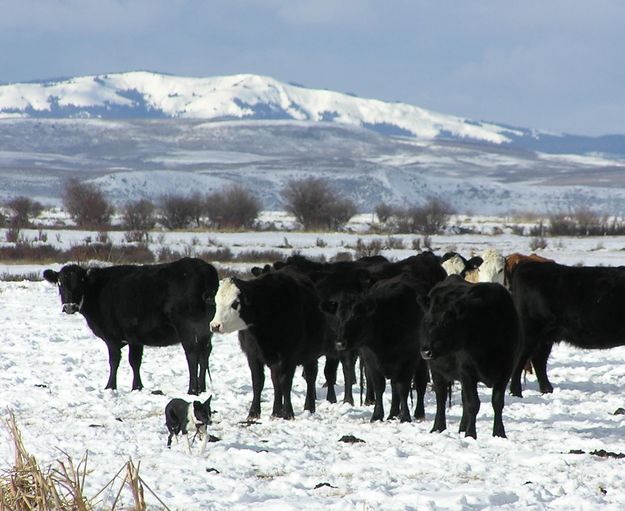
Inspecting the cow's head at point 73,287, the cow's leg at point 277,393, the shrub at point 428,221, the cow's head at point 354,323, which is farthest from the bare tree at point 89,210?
the cow's head at point 354,323

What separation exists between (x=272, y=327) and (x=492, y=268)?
435 cm

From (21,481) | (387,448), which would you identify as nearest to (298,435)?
(387,448)

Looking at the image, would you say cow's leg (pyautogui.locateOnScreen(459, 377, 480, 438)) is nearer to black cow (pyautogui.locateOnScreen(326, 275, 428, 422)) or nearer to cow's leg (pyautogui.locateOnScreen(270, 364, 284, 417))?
black cow (pyautogui.locateOnScreen(326, 275, 428, 422))

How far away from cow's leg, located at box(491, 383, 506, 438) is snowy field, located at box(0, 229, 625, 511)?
177 millimetres

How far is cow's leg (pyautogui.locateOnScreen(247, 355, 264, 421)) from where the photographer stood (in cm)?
1048

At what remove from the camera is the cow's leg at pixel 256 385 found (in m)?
10.5

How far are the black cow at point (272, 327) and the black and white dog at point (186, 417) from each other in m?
1.63

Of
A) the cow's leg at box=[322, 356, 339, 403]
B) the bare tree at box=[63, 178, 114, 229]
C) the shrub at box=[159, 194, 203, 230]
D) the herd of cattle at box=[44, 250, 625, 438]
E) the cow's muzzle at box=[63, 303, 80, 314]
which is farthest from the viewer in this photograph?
the shrub at box=[159, 194, 203, 230]

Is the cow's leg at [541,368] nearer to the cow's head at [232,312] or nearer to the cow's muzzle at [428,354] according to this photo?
the cow's muzzle at [428,354]

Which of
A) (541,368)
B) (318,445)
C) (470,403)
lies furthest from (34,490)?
(541,368)

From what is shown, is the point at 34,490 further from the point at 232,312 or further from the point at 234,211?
the point at 234,211

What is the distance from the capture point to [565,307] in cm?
1215

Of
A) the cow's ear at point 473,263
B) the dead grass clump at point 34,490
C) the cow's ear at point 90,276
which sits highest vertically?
the cow's ear at point 473,263

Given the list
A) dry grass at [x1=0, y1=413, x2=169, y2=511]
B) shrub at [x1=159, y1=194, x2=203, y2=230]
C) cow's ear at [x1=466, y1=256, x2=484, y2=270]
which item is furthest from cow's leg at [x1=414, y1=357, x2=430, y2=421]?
shrub at [x1=159, y1=194, x2=203, y2=230]
